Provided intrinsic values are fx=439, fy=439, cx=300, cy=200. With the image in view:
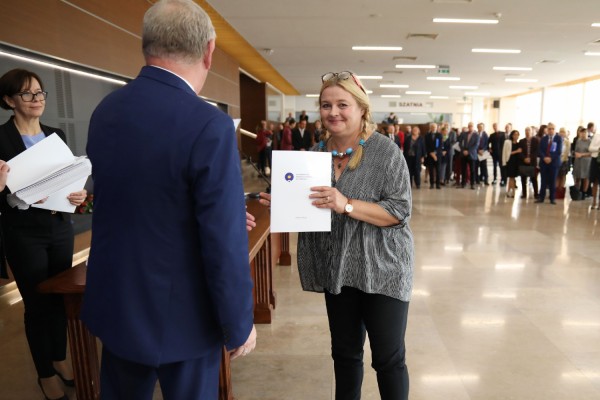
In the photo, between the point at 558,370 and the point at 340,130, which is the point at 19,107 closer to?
the point at 340,130

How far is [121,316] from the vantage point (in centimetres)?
107

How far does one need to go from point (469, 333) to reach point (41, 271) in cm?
266

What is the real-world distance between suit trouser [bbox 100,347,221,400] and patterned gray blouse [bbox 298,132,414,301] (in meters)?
0.58

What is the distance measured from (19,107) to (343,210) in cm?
166

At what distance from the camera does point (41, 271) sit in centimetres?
213

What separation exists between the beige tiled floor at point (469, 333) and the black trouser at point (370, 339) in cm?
66

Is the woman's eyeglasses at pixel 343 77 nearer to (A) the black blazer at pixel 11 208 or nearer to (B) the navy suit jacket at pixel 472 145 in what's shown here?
(A) the black blazer at pixel 11 208

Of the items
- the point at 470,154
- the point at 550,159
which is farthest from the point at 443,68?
the point at 550,159

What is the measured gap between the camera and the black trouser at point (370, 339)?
160 cm

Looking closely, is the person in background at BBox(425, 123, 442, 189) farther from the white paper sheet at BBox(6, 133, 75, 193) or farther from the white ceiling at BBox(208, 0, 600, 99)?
the white paper sheet at BBox(6, 133, 75, 193)

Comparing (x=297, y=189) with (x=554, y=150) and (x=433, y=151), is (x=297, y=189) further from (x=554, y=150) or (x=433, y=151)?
(x=433, y=151)

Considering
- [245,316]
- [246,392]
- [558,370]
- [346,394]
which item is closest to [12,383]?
[246,392]

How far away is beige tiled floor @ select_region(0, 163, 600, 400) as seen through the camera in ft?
7.92

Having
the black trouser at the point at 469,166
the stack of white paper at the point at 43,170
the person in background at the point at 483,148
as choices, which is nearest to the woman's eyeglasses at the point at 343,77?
the stack of white paper at the point at 43,170
